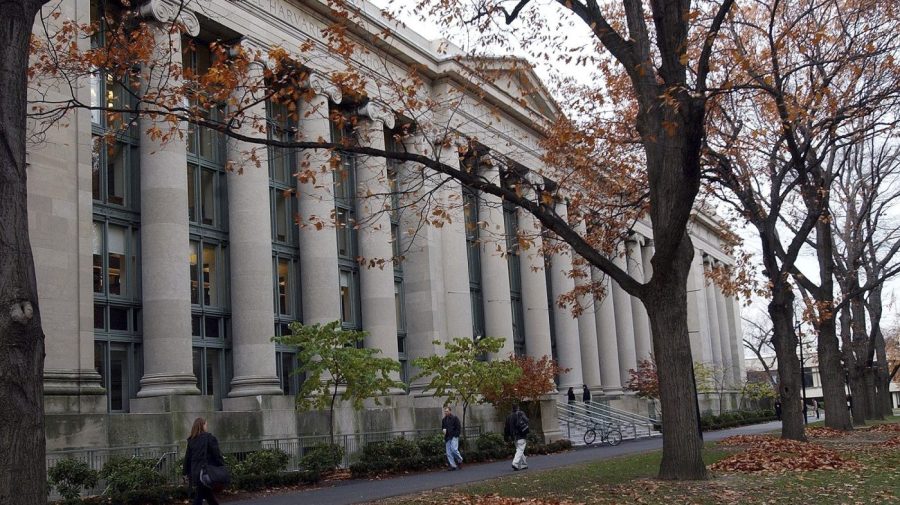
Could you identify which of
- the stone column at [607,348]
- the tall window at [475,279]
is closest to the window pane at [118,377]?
the tall window at [475,279]

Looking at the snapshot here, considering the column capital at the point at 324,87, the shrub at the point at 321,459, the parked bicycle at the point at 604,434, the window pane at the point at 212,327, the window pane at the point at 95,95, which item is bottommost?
the parked bicycle at the point at 604,434

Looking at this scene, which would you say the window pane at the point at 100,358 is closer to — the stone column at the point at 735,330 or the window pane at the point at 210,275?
the window pane at the point at 210,275

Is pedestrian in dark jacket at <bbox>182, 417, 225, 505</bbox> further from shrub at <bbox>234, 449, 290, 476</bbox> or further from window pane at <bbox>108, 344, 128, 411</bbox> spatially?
window pane at <bbox>108, 344, 128, 411</bbox>

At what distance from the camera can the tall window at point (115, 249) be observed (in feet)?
84.2

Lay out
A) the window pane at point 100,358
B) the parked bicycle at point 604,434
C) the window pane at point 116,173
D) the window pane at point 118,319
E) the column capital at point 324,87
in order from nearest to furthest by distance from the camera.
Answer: the window pane at point 100,358
the window pane at point 118,319
the window pane at point 116,173
the column capital at point 324,87
the parked bicycle at point 604,434

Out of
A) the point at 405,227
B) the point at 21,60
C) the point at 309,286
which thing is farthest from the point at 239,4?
the point at 21,60

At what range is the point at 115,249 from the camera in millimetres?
26500

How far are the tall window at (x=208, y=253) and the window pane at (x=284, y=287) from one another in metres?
2.78

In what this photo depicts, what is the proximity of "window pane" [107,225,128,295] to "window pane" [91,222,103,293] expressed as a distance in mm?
283

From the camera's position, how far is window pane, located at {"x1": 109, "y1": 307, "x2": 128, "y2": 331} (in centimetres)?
2594

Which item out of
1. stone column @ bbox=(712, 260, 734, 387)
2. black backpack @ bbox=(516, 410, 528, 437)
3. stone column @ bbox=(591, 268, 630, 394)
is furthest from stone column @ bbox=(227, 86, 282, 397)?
stone column @ bbox=(712, 260, 734, 387)

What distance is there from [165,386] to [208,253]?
600 centimetres

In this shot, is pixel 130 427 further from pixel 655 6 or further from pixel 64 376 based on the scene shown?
pixel 655 6

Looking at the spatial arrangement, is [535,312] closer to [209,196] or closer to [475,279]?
[475,279]
